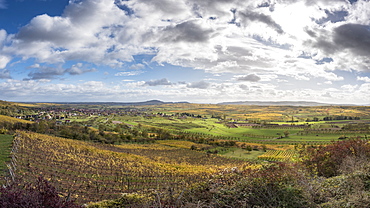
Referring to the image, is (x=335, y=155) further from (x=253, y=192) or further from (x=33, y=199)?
(x=33, y=199)

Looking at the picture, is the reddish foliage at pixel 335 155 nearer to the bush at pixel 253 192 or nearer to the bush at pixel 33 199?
the bush at pixel 253 192

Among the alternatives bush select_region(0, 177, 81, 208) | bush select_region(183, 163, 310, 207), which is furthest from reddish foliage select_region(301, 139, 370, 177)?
bush select_region(0, 177, 81, 208)

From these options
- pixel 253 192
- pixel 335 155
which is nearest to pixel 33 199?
pixel 253 192

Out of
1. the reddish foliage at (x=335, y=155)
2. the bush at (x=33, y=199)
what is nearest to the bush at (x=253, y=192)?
the bush at (x=33, y=199)

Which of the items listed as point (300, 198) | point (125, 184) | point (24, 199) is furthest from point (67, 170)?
point (300, 198)

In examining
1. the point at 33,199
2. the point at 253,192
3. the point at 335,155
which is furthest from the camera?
the point at 335,155

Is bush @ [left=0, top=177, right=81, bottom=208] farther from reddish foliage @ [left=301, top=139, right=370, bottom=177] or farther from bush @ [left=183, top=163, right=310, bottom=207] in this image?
reddish foliage @ [left=301, top=139, right=370, bottom=177]

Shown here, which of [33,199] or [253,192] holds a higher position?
[33,199]

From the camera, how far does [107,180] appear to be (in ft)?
54.4

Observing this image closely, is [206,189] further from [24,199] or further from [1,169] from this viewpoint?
[1,169]

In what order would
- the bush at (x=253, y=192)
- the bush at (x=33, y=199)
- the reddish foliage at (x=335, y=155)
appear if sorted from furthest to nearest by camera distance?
1. the reddish foliage at (x=335, y=155)
2. the bush at (x=253, y=192)
3. the bush at (x=33, y=199)

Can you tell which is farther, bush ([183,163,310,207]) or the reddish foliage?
the reddish foliage

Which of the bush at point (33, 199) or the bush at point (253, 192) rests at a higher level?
the bush at point (33, 199)

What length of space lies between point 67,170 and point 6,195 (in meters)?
15.5
